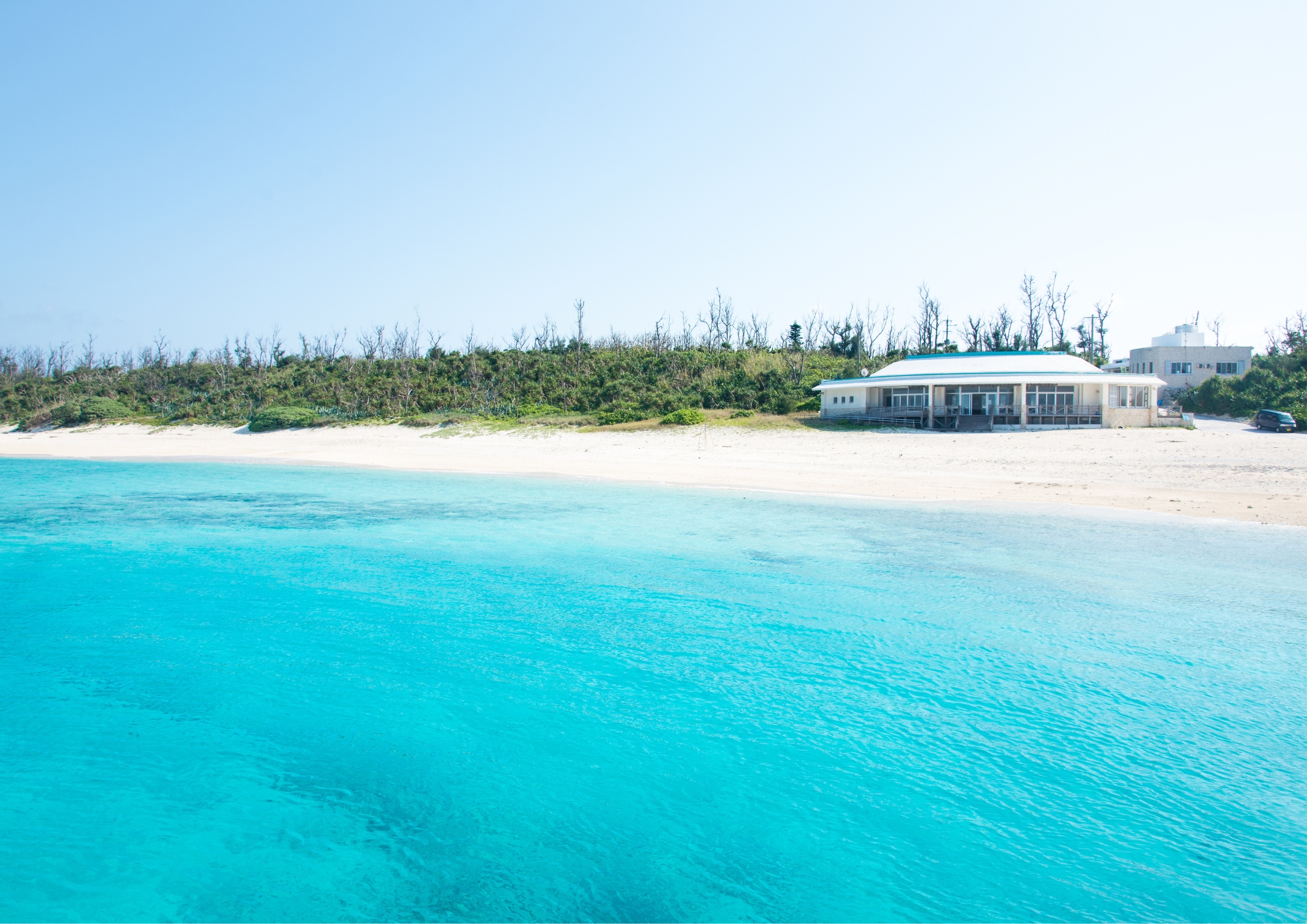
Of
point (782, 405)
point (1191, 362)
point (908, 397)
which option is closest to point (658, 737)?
point (782, 405)

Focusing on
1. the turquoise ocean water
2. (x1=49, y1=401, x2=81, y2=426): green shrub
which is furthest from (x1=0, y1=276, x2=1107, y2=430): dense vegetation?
the turquoise ocean water

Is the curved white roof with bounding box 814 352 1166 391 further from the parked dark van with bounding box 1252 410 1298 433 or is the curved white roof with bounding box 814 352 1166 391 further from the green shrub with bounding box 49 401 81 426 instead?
the green shrub with bounding box 49 401 81 426

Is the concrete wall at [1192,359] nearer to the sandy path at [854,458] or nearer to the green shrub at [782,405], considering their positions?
the sandy path at [854,458]

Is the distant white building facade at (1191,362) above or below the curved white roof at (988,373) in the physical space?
above

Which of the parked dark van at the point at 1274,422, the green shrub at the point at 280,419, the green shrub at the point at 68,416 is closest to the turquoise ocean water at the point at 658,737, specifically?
the parked dark van at the point at 1274,422

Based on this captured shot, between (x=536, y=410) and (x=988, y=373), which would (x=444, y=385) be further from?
(x=988, y=373)

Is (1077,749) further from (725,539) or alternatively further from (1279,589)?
(725,539)
